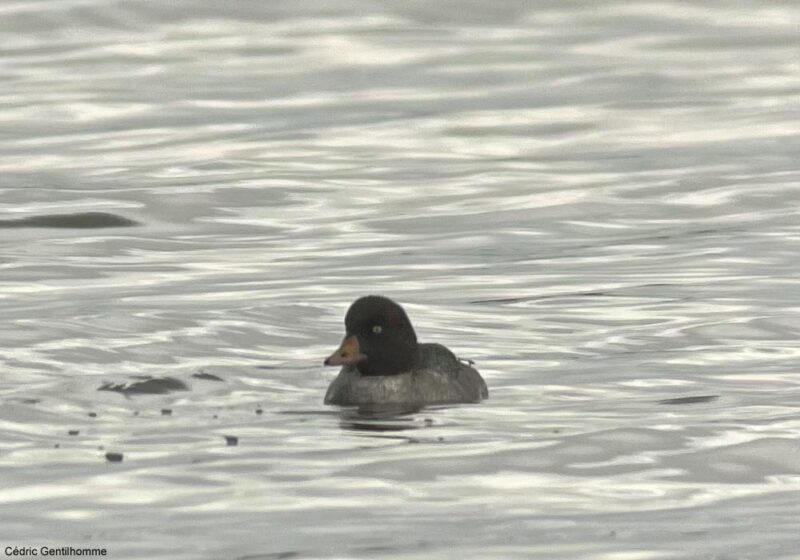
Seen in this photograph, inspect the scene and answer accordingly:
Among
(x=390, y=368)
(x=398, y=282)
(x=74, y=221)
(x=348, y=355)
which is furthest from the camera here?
(x=74, y=221)

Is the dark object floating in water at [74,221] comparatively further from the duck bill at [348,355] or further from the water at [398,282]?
the duck bill at [348,355]

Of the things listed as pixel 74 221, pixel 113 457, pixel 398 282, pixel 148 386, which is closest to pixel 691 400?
pixel 148 386

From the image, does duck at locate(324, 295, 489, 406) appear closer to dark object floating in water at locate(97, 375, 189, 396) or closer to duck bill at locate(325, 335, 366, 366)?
duck bill at locate(325, 335, 366, 366)

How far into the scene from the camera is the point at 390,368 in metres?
16.9

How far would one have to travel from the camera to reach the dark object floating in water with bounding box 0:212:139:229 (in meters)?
28.5

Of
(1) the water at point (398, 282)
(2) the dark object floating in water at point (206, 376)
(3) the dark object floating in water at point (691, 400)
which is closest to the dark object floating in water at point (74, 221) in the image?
(1) the water at point (398, 282)

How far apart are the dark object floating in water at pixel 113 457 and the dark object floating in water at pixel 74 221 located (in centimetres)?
1427

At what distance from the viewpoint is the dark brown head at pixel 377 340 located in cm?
1684

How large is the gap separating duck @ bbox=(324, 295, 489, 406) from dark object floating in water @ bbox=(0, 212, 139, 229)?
11.8 metres

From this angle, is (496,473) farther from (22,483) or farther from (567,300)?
(567,300)

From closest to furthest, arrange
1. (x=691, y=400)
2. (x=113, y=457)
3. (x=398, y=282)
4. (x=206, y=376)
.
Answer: (x=113, y=457) → (x=691, y=400) → (x=206, y=376) → (x=398, y=282)

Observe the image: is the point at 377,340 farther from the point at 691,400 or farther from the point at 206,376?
the point at 691,400

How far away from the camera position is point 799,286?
74.5ft

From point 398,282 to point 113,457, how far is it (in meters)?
9.79
